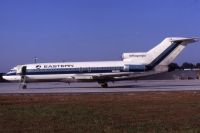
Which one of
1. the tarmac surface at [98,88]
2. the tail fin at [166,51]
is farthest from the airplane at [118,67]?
the tarmac surface at [98,88]

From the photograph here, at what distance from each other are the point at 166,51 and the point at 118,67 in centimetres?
541

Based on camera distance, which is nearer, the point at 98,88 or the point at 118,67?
the point at 98,88

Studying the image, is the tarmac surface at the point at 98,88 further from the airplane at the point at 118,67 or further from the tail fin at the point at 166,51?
the tail fin at the point at 166,51

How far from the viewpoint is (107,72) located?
1833 inches

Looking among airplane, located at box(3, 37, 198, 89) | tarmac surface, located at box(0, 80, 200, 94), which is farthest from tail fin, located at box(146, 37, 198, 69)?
tarmac surface, located at box(0, 80, 200, 94)

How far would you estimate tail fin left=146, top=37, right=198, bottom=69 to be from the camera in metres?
46.3

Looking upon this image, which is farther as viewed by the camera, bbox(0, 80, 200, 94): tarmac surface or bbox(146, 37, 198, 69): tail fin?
bbox(146, 37, 198, 69): tail fin

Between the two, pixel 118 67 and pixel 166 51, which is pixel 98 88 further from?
pixel 166 51

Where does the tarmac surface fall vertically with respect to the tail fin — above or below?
below

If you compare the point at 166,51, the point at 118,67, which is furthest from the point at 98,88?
the point at 166,51

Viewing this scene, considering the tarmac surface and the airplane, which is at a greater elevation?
the airplane

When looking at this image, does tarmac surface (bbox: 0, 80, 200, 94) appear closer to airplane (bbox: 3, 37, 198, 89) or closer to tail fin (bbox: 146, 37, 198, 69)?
airplane (bbox: 3, 37, 198, 89)

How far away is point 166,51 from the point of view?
1832 inches

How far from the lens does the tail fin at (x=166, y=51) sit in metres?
46.3
